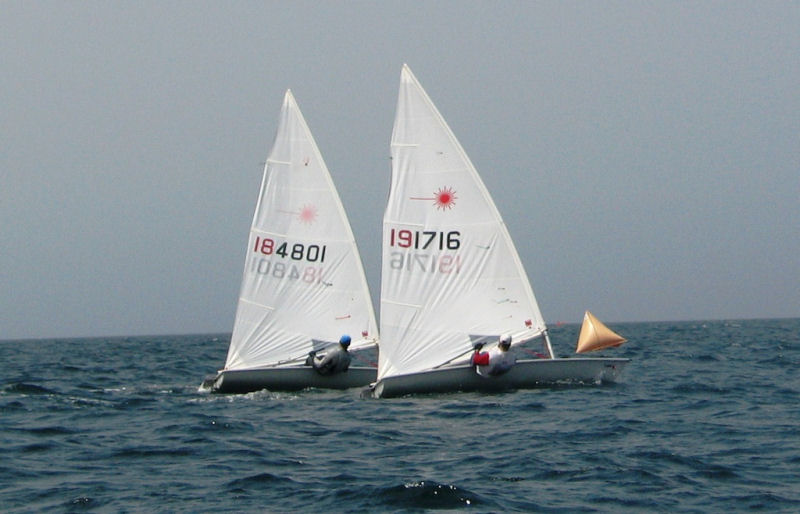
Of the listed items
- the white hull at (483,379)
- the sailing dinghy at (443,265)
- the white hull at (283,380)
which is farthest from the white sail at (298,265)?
the white hull at (483,379)

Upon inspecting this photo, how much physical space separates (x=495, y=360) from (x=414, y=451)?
20.2ft

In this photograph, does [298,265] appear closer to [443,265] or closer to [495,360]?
[443,265]

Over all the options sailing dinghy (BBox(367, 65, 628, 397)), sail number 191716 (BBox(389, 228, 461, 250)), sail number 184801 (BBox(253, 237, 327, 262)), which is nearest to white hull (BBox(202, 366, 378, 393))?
sailing dinghy (BBox(367, 65, 628, 397))

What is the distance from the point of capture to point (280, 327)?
25.2 meters

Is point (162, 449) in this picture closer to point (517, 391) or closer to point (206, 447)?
point (206, 447)

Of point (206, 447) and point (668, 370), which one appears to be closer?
point (206, 447)

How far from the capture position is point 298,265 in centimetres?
2516

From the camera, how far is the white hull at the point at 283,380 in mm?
23547

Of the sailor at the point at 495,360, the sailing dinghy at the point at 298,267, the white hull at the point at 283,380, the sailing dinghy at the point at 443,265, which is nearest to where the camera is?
the sailor at the point at 495,360

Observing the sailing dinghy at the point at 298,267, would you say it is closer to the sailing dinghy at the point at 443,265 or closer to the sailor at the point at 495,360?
the sailing dinghy at the point at 443,265

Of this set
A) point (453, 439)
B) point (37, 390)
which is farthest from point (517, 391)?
point (37, 390)

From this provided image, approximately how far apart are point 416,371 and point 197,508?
10.6 meters

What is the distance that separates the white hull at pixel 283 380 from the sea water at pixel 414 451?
Answer: 32 centimetres

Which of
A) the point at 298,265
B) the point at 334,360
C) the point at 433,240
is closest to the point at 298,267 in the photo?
the point at 298,265
